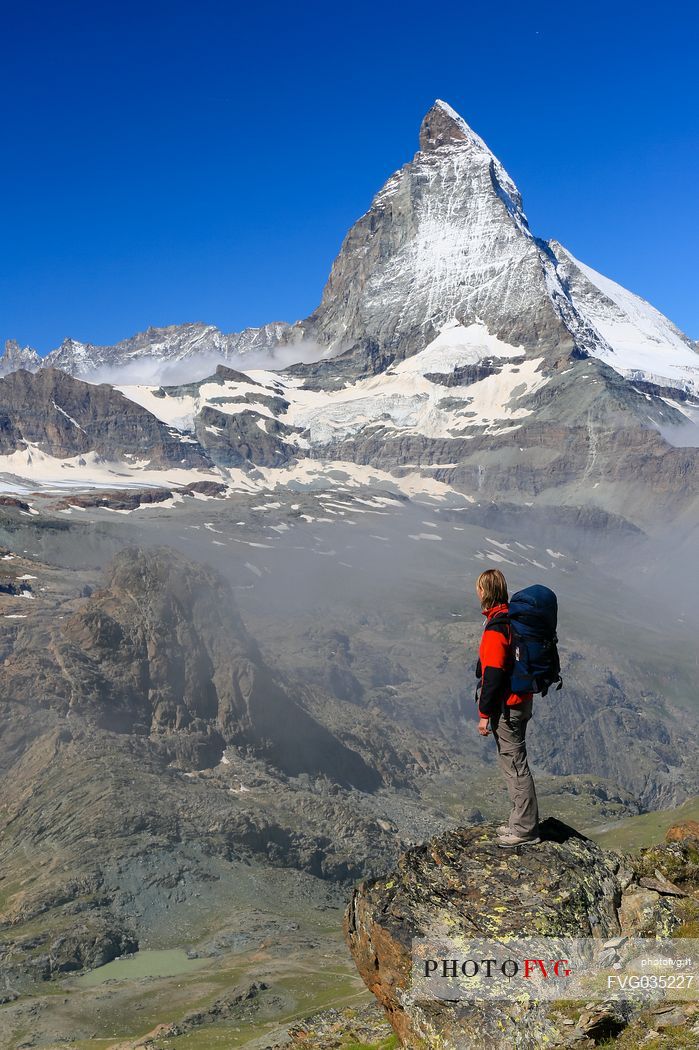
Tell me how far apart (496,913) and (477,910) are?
475 mm

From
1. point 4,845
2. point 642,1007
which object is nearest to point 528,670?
point 642,1007

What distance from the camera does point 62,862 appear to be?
563 feet

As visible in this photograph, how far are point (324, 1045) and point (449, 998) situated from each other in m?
8.67

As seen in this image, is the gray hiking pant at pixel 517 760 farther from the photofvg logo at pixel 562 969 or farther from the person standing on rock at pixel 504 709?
the photofvg logo at pixel 562 969

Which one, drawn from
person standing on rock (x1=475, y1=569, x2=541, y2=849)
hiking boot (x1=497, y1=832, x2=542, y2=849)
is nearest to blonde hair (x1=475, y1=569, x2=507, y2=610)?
person standing on rock (x1=475, y1=569, x2=541, y2=849)

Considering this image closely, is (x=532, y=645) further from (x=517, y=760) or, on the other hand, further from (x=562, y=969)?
(x=562, y=969)

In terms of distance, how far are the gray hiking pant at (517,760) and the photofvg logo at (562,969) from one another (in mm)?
2954

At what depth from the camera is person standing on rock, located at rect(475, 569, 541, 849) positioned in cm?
2236

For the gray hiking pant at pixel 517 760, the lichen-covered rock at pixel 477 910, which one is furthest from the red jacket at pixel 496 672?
the lichen-covered rock at pixel 477 910

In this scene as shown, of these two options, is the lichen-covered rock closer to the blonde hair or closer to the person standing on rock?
the person standing on rock

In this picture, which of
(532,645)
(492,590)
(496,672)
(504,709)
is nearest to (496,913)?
(504,709)

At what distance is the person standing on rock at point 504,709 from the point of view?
2236cm

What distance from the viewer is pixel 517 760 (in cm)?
2306

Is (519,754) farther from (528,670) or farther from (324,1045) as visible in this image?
(324,1045)
